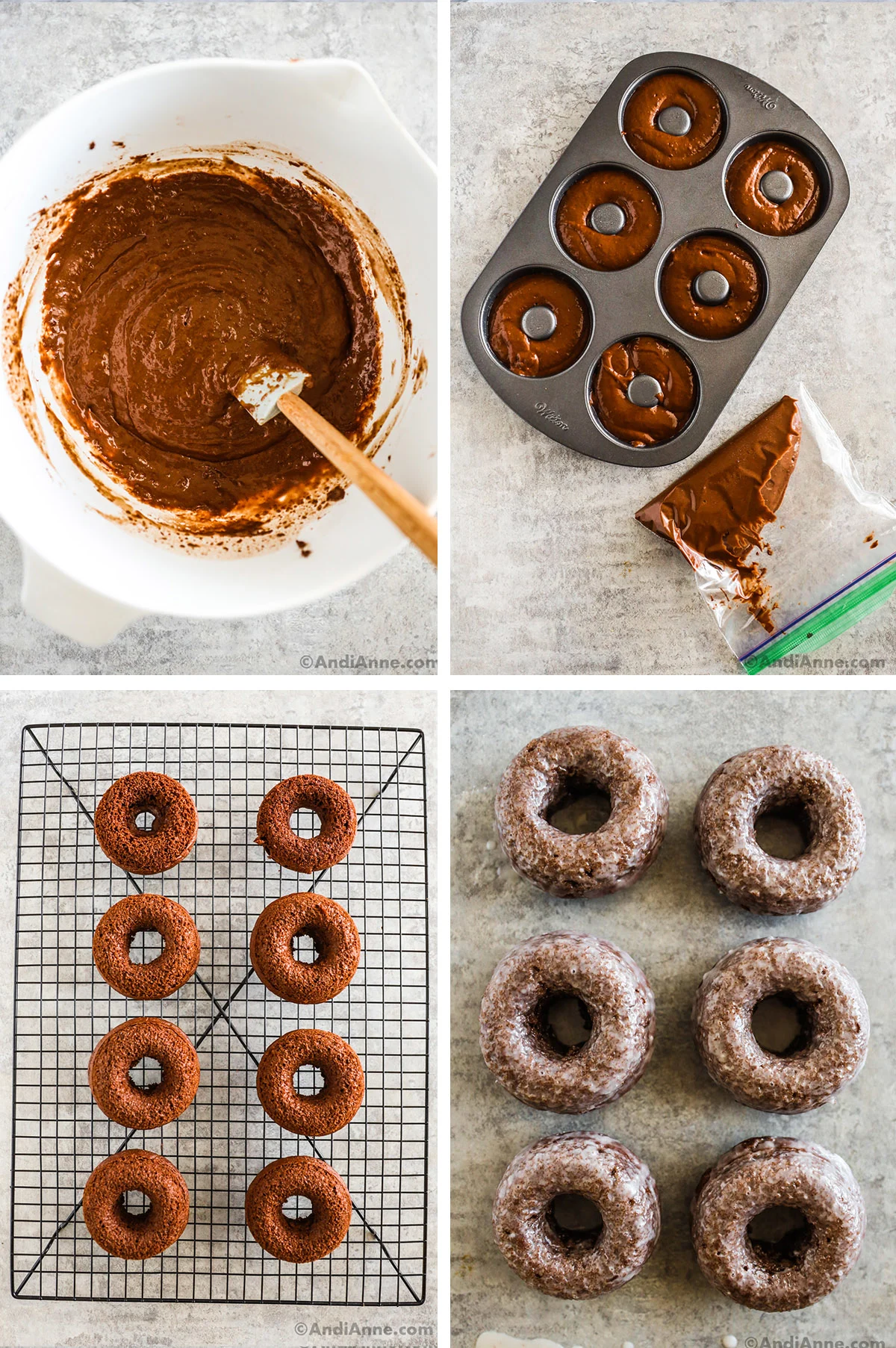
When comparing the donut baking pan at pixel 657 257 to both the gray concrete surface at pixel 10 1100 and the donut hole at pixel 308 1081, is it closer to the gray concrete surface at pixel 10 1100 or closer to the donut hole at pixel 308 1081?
the gray concrete surface at pixel 10 1100

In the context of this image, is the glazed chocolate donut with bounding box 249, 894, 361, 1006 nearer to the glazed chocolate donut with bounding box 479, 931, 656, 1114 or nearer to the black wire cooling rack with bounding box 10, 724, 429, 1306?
the black wire cooling rack with bounding box 10, 724, 429, 1306

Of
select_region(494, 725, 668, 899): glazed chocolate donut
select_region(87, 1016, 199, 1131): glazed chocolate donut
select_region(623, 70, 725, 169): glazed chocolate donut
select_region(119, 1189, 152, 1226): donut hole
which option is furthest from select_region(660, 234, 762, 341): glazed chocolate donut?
select_region(119, 1189, 152, 1226): donut hole

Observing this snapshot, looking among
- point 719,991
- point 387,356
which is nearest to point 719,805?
point 719,991

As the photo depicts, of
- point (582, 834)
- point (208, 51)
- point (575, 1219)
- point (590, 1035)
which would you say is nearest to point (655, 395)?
point (582, 834)

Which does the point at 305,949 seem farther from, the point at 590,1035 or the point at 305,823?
the point at 590,1035

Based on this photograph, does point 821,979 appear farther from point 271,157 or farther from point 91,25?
point 91,25

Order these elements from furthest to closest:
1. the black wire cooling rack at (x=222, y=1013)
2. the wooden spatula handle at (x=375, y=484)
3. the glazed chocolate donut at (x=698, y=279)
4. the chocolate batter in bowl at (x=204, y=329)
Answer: the black wire cooling rack at (x=222, y=1013) → the glazed chocolate donut at (x=698, y=279) → the chocolate batter in bowl at (x=204, y=329) → the wooden spatula handle at (x=375, y=484)

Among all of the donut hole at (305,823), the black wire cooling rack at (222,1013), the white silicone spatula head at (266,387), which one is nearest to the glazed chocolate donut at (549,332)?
the white silicone spatula head at (266,387)
